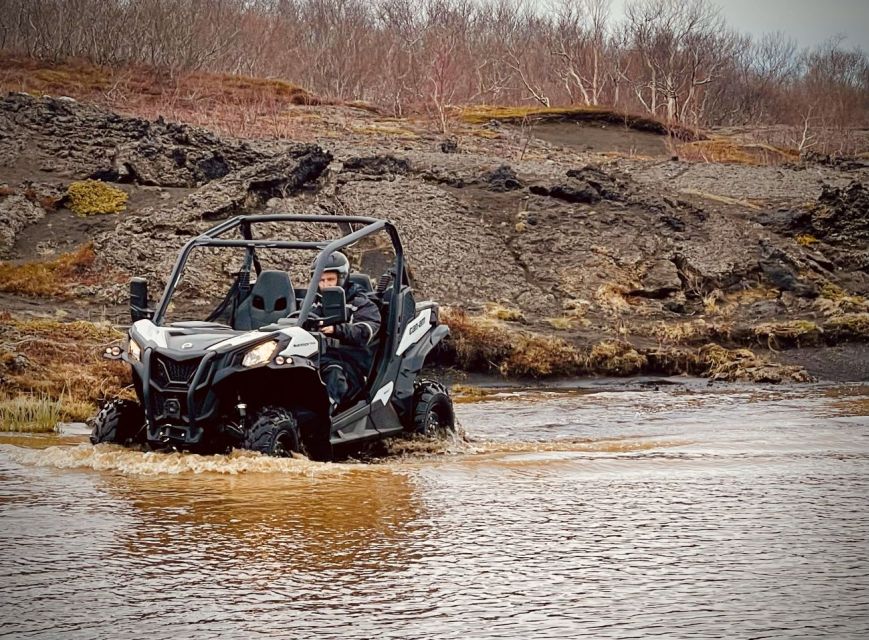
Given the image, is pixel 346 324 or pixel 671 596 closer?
pixel 671 596

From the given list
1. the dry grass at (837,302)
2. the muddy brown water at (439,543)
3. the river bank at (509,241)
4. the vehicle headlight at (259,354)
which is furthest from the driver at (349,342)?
the dry grass at (837,302)

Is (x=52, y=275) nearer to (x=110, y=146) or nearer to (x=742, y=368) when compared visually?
(x=110, y=146)

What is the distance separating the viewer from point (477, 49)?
6969 cm

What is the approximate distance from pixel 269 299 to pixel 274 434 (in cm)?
152

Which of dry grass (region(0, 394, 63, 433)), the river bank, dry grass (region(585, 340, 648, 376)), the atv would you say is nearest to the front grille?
the atv

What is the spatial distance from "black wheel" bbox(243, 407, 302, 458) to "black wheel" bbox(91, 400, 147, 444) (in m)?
1.18

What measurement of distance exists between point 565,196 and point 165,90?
55.4 feet

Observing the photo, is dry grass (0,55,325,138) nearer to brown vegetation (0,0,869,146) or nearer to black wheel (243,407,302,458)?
brown vegetation (0,0,869,146)

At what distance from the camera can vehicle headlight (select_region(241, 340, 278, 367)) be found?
27.2 feet

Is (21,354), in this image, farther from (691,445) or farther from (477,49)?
(477,49)

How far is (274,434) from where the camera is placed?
8.41 metres

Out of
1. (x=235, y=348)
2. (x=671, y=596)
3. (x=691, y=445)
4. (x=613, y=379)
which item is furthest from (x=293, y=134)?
(x=671, y=596)

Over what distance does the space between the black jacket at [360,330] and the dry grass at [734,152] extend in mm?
26646

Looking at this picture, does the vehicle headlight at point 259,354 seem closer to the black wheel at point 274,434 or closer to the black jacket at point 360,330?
the black wheel at point 274,434
